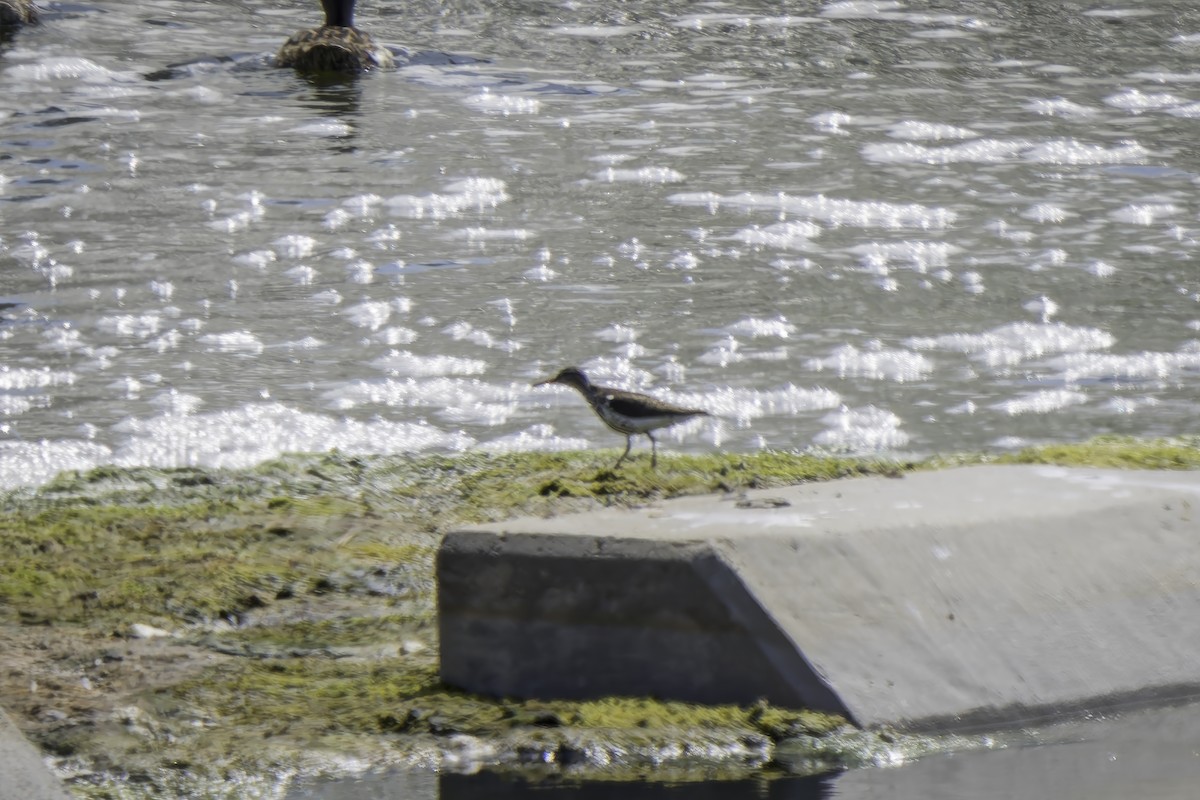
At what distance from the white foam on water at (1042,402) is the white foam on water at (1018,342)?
0.62 m

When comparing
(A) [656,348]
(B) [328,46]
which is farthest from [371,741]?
(B) [328,46]

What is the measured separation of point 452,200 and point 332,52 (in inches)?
259

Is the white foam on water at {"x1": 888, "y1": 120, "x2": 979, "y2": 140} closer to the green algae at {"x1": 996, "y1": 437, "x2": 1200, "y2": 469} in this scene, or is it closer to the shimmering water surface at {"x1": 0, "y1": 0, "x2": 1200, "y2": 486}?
the shimmering water surface at {"x1": 0, "y1": 0, "x2": 1200, "y2": 486}

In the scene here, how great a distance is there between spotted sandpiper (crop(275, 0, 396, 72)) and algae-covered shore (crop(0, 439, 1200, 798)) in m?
12.7

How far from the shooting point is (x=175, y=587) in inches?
248

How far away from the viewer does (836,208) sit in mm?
13828

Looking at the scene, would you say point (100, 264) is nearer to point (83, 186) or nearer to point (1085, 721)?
point (83, 186)

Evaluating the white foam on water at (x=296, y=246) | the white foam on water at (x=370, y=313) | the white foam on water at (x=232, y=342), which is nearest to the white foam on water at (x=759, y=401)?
the white foam on water at (x=370, y=313)

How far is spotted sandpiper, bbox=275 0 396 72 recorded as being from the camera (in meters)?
20.2

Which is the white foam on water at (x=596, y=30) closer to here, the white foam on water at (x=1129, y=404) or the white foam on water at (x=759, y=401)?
the white foam on water at (x=759, y=401)

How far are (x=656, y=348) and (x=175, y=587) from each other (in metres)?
4.53

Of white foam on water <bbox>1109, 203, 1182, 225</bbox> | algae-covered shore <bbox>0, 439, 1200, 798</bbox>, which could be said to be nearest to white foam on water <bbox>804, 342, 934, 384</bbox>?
algae-covered shore <bbox>0, 439, 1200, 798</bbox>

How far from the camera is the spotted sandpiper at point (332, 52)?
20172 millimetres

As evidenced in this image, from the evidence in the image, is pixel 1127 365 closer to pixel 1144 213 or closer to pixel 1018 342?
pixel 1018 342
